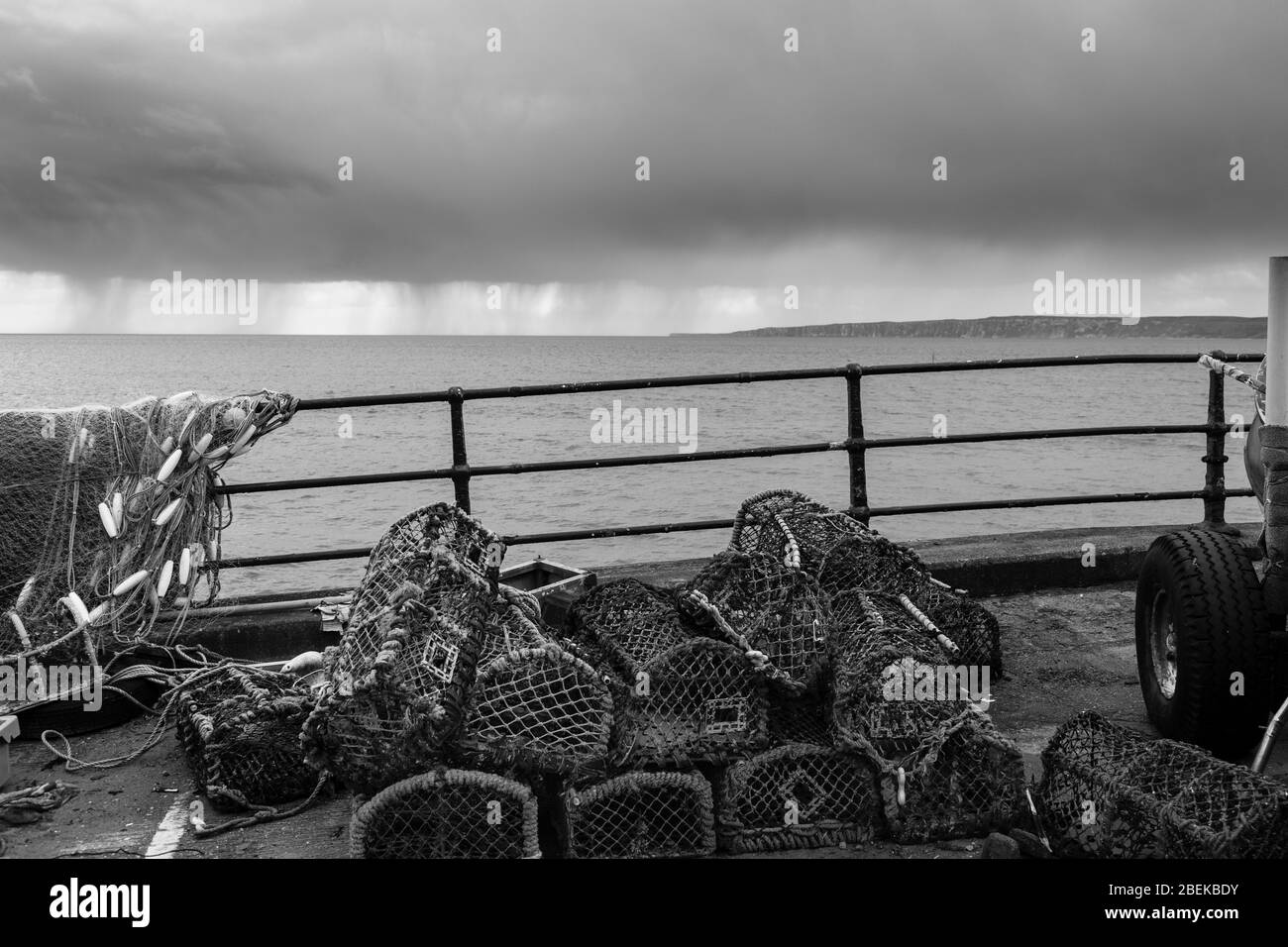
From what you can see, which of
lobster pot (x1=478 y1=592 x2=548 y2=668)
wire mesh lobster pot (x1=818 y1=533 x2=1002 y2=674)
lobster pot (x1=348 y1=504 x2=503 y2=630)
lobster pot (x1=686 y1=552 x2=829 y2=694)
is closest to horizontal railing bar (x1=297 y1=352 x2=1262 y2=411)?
lobster pot (x1=348 y1=504 x2=503 y2=630)

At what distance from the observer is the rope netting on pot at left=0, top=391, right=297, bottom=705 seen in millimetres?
4930

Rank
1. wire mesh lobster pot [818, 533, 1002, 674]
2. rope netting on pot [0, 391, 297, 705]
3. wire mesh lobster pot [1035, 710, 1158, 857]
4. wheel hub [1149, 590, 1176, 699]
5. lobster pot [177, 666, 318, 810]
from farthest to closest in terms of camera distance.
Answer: rope netting on pot [0, 391, 297, 705]
wire mesh lobster pot [818, 533, 1002, 674]
wheel hub [1149, 590, 1176, 699]
lobster pot [177, 666, 318, 810]
wire mesh lobster pot [1035, 710, 1158, 857]

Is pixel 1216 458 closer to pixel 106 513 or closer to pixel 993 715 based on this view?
pixel 993 715

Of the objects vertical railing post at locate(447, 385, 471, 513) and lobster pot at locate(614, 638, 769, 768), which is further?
vertical railing post at locate(447, 385, 471, 513)

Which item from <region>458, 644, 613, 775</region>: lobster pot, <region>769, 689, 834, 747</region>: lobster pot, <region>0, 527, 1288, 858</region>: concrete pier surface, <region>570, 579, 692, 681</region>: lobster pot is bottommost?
<region>0, 527, 1288, 858</region>: concrete pier surface

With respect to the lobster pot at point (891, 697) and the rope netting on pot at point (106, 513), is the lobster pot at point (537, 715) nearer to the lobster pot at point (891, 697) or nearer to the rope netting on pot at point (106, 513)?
the lobster pot at point (891, 697)

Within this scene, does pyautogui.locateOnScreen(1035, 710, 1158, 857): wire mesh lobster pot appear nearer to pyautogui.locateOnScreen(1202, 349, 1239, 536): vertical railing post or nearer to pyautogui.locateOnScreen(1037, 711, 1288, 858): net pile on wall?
pyautogui.locateOnScreen(1037, 711, 1288, 858): net pile on wall

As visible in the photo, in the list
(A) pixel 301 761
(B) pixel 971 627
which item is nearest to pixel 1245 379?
(B) pixel 971 627

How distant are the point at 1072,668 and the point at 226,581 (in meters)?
12.1

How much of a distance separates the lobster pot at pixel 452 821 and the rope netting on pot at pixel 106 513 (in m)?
2.13

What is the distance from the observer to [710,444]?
3684cm

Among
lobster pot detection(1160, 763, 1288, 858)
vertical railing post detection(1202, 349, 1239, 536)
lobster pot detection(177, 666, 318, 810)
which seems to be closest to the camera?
lobster pot detection(1160, 763, 1288, 858)

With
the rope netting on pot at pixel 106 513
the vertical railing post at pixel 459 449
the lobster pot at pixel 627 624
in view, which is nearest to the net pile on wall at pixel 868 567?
the lobster pot at pixel 627 624

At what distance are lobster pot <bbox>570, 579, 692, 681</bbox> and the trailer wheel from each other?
1.75 meters
